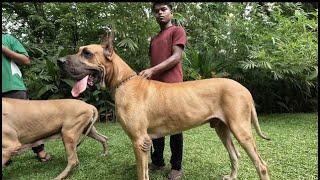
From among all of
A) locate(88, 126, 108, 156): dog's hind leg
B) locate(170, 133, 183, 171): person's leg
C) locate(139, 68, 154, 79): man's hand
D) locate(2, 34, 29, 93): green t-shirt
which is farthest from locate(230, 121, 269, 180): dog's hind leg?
locate(2, 34, 29, 93): green t-shirt

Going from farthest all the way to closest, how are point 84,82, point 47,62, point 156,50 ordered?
1. point 47,62
2. point 156,50
3. point 84,82

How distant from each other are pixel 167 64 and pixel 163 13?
65cm

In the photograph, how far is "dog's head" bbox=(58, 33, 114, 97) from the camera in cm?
445

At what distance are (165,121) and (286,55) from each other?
6.01m

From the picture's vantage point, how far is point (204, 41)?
1076 centimetres

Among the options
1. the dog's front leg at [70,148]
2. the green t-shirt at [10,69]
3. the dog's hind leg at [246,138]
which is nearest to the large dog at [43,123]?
the dog's front leg at [70,148]

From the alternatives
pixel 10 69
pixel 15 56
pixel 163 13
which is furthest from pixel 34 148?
pixel 163 13

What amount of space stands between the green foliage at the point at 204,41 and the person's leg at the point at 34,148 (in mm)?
3127

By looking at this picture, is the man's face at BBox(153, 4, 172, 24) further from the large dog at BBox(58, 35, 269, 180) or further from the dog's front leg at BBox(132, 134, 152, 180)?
the dog's front leg at BBox(132, 134, 152, 180)

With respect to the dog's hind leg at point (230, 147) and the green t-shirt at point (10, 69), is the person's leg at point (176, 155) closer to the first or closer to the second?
the dog's hind leg at point (230, 147)

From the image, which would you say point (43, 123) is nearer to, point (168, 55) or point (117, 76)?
point (117, 76)

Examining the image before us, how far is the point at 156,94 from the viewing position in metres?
4.65

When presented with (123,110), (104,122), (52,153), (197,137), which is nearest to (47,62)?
(104,122)

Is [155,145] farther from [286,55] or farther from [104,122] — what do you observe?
[286,55]
